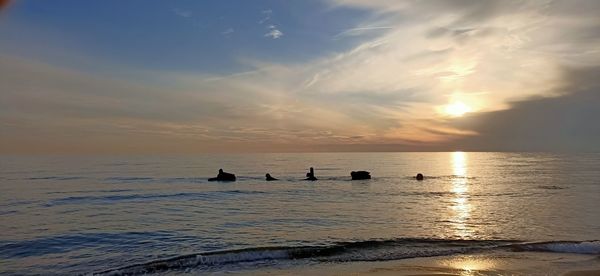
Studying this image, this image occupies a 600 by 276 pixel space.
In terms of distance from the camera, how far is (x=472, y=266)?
57.0 ft

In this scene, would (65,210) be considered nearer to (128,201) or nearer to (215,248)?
(128,201)

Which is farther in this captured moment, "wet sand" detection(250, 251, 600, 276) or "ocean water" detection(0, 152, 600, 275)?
"ocean water" detection(0, 152, 600, 275)

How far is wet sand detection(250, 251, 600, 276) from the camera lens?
16.3m

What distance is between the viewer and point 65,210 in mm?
35438

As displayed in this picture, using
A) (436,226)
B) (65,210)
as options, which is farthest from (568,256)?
(65,210)

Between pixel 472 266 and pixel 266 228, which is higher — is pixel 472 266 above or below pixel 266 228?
below

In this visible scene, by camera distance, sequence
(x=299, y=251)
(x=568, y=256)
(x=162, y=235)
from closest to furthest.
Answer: (x=568, y=256) → (x=299, y=251) → (x=162, y=235)

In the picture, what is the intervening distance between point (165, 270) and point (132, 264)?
6.08 feet

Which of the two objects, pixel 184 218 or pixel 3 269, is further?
pixel 184 218

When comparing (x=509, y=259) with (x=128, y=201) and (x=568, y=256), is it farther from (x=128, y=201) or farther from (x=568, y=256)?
(x=128, y=201)

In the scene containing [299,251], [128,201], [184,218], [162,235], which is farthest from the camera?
[128,201]

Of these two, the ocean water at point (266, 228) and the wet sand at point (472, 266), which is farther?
the ocean water at point (266, 228)

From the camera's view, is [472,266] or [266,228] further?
[266,228]

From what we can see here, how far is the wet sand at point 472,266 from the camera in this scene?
53.4ft
